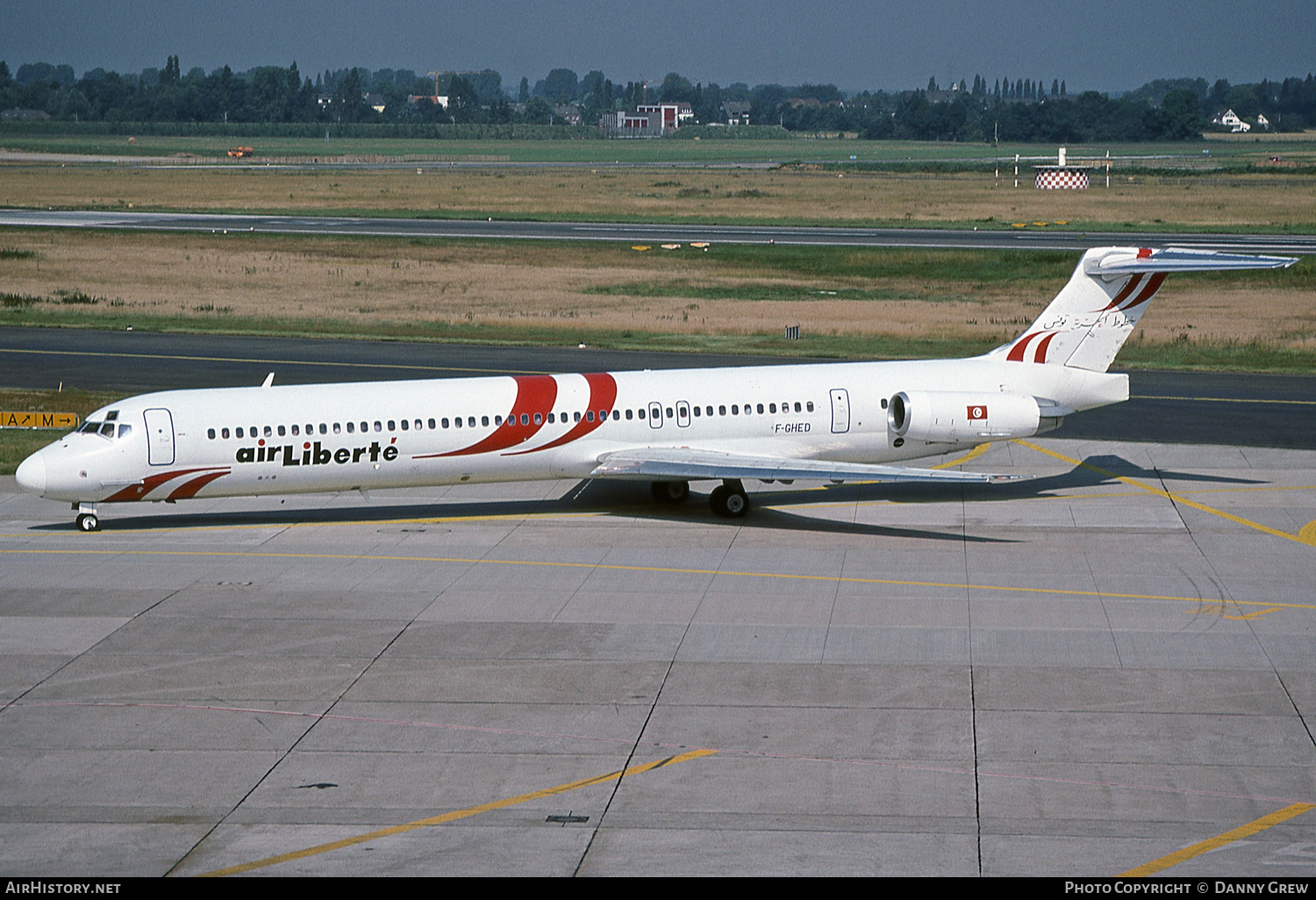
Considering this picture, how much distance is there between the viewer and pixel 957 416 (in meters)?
33.4

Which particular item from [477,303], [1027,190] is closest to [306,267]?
[477,303]

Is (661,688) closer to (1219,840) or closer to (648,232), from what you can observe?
(1219,840)

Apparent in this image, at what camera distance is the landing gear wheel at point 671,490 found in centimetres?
3456

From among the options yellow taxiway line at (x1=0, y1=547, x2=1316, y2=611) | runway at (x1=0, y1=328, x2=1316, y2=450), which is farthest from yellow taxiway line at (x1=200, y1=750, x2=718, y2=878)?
runway at (x1=0, y1=328, x2=1316, y2=450)

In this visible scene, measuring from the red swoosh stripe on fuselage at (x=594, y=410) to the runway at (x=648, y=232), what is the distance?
192 feet

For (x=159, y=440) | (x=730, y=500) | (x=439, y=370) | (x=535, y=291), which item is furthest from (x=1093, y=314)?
(x=535, y=291)

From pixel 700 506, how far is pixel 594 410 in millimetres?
3736

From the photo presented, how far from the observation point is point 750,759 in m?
19.3

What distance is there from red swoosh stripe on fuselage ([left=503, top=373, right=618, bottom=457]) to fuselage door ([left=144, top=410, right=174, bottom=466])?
678 centimetres

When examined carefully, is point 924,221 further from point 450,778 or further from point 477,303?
point 450,778

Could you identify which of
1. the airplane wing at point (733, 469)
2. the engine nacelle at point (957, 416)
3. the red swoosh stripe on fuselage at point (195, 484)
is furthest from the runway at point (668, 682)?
the engine nacelle at point (957, 416)

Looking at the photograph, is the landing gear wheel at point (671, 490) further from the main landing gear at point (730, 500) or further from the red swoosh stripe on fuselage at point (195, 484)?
the red swoosh stripe on fuselage at point (195, 484)

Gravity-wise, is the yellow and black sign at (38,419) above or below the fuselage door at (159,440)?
below

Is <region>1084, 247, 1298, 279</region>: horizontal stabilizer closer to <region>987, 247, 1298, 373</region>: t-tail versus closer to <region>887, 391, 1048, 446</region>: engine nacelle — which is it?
<region>987, 247, 1298, 373</region>: t-tail
